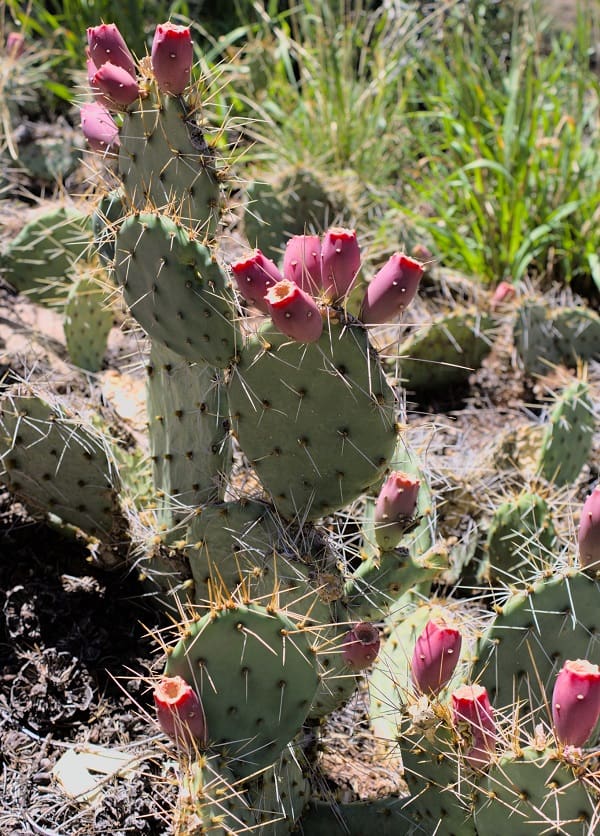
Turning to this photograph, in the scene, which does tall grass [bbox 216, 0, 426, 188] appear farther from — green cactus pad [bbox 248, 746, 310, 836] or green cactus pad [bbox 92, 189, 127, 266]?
green cactus pad [bbox 248, 746, 310, 836]

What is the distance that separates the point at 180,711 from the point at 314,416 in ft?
2.13

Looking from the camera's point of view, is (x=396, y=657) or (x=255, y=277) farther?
(x=396, y=657)

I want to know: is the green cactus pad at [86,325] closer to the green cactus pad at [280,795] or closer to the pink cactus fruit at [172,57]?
the pink cactus fruit at [172,57]

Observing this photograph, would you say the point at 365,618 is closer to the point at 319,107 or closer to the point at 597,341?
the point at 597,341

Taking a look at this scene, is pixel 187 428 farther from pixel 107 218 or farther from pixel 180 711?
pixel 180 711

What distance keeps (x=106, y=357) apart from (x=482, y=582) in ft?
5.52

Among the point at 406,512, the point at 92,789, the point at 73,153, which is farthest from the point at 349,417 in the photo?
the point at 73,153

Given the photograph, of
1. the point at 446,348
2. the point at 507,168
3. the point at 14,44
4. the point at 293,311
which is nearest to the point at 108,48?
the point at 293,311

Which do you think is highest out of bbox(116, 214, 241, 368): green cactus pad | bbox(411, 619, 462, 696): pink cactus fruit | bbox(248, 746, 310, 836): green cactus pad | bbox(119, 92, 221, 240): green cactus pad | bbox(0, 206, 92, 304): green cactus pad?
bbox(119, 92, 221, 240): green cactus pad

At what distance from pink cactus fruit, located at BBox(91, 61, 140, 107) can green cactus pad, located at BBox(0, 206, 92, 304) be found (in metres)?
1.49

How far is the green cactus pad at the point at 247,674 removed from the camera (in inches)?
65.9

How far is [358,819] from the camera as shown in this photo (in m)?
2.10

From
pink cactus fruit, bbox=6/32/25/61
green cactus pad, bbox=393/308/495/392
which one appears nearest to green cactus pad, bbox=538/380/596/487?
green cactus pad, bbox=393/308/495/392

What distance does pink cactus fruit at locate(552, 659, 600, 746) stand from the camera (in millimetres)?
1525
